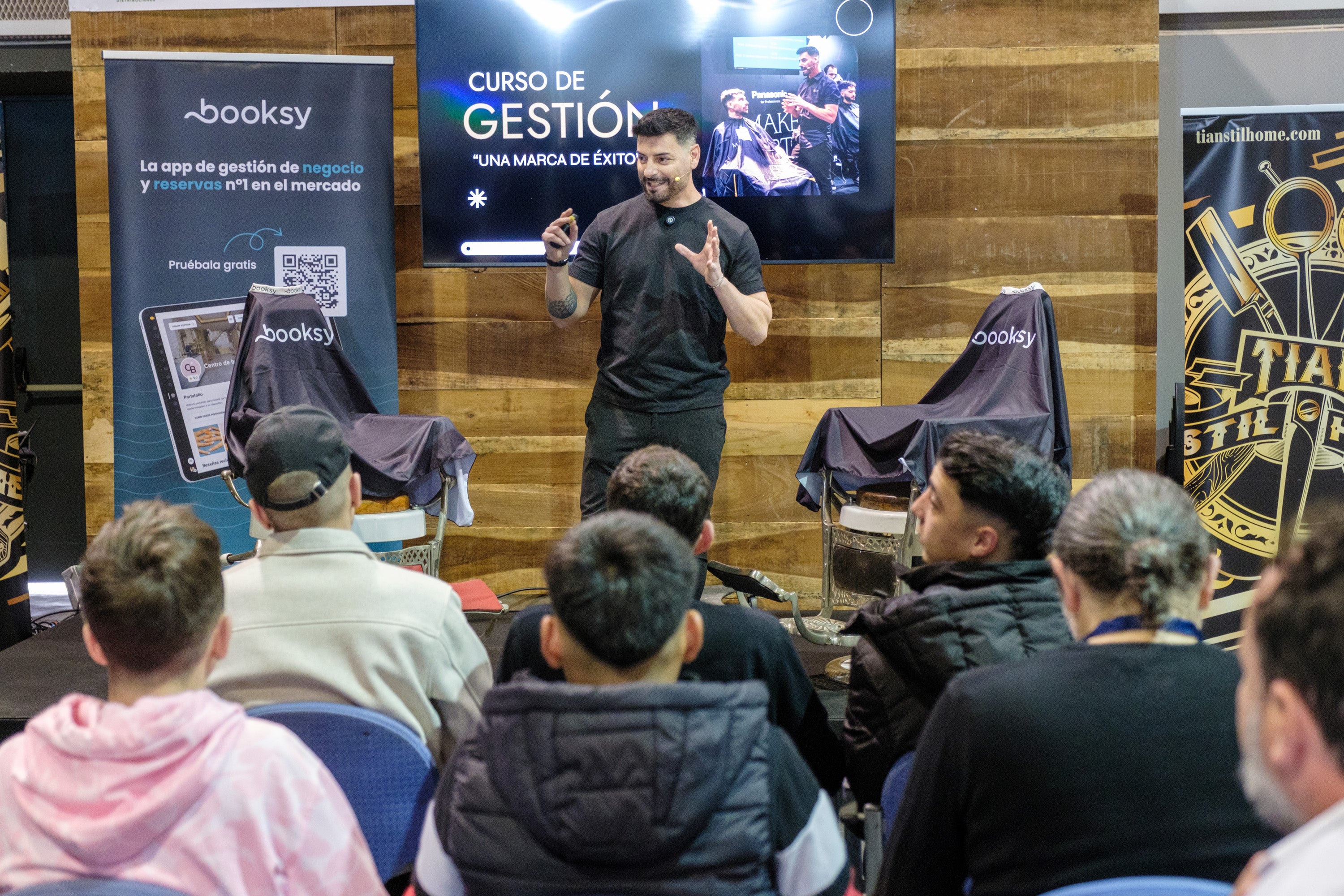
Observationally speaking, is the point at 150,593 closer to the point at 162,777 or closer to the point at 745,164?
the point at 162,777

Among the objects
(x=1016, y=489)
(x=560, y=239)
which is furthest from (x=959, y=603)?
(x=560, y=239)

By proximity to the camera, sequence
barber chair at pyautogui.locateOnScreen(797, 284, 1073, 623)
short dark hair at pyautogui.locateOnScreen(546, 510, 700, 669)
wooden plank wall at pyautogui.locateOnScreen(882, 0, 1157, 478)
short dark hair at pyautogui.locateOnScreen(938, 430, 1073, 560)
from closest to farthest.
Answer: short dark hair at pyautogui.locateOnScreen(546, 510, 700, 669) < short dark hair at pyautogui.locateOnScreen(938, 430, 1073, 560) < barber chair at pyautogui.locateOnScreen(797, 284, 1073, 623) < wooden plank wall at pyautogui.locateOnScreen(882, 0, 1157, 478)

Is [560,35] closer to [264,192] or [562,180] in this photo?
[562,180]

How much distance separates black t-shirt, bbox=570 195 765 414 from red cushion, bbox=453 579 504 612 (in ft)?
2.35

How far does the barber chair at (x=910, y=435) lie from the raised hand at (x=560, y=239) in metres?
0.93

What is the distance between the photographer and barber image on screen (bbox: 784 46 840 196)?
4047 mm

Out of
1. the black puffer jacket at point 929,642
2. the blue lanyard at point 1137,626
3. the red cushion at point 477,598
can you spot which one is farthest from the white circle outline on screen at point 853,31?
the blue lanyard at point 1137,626

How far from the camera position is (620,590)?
1.12 meters

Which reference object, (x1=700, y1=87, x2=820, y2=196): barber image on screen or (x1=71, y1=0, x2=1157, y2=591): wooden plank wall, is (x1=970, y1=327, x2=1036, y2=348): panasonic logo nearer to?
(x1=71, y1=0, x2=1157, y2=591): wooden plank wall

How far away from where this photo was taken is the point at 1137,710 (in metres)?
1.09

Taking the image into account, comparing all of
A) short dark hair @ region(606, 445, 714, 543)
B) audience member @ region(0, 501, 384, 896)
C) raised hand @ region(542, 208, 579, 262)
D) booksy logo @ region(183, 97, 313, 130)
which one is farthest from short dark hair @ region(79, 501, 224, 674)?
booksy logo @ region(183, 97, 313, 130)

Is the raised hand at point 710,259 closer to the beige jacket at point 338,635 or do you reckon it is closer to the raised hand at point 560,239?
the raised hand at point 560,239

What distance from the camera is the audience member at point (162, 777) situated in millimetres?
1052

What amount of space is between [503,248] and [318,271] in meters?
0.68
